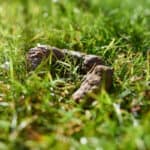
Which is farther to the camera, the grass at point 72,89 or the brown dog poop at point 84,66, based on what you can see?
the brown dog poop at point 84,66

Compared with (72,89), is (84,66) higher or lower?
higher

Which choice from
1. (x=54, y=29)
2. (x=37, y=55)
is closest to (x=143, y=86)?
(x=37, y=55)

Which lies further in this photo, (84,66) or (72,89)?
(84,66)

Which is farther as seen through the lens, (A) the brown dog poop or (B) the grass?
(A) the brown dog poop
